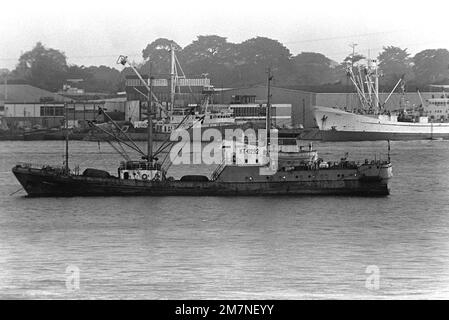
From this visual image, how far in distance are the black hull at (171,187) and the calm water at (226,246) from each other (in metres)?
0.47

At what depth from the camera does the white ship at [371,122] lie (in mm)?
58750

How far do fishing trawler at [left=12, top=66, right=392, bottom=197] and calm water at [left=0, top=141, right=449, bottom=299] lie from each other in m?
0.53

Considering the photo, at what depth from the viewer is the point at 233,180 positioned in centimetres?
2366

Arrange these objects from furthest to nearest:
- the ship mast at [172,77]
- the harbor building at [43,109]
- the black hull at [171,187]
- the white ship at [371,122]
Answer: the harbor building at [43,109] < the white ship at [371,122] < the ship mast at [172,77] < the black hull at [171,187]

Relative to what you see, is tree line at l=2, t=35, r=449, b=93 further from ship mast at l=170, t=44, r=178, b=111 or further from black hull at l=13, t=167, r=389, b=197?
black hull at l=13, t=167, r=389, b=197

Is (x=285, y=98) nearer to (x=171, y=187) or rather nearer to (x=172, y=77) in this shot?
(x=172, y=77)

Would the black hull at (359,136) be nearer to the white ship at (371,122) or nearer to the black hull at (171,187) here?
the white ship at (371,122)

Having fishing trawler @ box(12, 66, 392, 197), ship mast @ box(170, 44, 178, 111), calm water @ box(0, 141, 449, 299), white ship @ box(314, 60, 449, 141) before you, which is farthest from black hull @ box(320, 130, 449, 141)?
fishing trawler @ box(12, 66, 392, 197)

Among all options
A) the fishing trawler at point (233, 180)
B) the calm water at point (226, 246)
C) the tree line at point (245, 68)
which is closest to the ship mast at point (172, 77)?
the tree line at point (245, 68)

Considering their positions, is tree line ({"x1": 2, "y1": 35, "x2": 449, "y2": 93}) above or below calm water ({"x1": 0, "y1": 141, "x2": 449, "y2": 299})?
above

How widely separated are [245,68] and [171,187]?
116 feet

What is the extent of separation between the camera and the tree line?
56.7 m

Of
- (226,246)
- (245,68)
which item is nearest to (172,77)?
(245,68)

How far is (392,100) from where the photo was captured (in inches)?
2576
